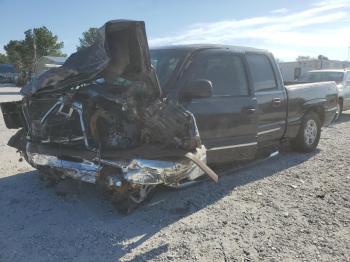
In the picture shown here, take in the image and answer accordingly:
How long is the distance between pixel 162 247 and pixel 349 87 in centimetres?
1145

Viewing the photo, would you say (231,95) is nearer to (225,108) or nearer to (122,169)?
(225,108)

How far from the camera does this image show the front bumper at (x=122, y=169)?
376 centimetres

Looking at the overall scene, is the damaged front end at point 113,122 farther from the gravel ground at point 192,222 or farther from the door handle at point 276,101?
the door handle at point 276,101

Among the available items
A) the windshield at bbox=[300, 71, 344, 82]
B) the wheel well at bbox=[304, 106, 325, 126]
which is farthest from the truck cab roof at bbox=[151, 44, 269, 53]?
the windshield at bbox=[300, 71, 344, 82]

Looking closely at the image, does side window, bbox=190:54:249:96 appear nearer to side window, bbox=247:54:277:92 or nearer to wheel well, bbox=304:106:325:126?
side window, bbox=247:54:277:92

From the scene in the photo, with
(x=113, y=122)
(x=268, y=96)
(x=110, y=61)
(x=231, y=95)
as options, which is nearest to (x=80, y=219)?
(x=113, y=122)

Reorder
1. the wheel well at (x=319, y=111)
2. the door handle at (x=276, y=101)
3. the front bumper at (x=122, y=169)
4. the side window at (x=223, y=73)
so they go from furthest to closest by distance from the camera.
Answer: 1. the wheel well at (x=319, y=111)
2. the door handle at (x=276, y=101)
3. the side window at (x=223, y=73)
4. the front bumper at (x=122, y=169)

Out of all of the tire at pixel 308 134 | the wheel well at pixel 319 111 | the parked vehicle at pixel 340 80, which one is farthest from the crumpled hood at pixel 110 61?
the parked vehicle at pixel 340 80

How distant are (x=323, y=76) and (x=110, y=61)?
1109 cm

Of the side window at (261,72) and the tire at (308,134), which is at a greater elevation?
the side window at (261,72)

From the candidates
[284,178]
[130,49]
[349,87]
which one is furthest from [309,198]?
[349,87]

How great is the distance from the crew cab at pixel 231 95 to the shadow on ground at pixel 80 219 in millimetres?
606

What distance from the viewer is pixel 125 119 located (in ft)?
13.3

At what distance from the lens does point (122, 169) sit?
12.3ft
